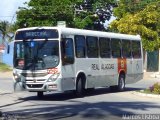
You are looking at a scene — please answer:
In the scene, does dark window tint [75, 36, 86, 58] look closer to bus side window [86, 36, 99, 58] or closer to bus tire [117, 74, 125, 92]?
bus side window [86, 36, 99, 58]

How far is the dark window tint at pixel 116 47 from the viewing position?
83.6 feet

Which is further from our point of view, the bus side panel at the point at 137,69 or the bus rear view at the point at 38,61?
the bus side panel at the point at 137,69

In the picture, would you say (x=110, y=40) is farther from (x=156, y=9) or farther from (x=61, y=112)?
(x=156, y=9)

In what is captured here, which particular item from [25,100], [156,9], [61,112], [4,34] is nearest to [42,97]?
[25,100]

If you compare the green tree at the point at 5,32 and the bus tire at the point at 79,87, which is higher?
the green tree at the point at 5,32

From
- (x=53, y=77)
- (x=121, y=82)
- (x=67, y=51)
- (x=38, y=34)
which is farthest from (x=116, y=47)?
(x=53, y=77)

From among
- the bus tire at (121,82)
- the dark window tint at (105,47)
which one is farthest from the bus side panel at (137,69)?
the dark window tint at (105,47)

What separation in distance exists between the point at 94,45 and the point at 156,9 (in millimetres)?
27342

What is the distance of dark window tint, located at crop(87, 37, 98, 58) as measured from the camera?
912 inches

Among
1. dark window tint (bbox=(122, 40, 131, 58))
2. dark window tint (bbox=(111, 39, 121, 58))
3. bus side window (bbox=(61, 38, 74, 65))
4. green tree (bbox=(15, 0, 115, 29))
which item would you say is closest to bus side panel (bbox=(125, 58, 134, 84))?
dark window tint (bbox=(122, 40, 131, 58))

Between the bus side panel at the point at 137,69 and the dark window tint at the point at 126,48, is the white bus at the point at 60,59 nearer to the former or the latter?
the dark window tint at the point at 126,48

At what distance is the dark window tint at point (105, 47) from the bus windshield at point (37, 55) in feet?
13.3

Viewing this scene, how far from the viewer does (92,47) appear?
76.9 feet

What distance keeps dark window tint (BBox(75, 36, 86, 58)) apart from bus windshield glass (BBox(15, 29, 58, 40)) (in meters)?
1.39
